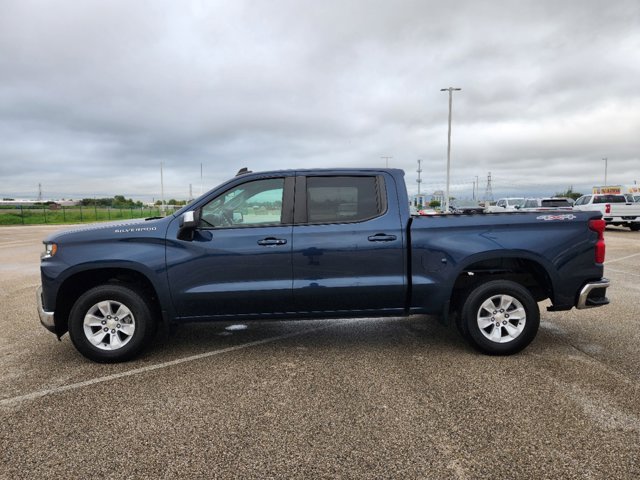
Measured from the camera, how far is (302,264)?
4.41m

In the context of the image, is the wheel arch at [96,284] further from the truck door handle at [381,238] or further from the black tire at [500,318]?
the black tire at [500,318]

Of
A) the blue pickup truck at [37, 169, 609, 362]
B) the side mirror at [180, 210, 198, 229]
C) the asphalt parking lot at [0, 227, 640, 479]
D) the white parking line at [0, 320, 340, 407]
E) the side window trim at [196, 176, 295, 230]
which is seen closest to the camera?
the asphalt parking lot at [0, 227, 640, 479]

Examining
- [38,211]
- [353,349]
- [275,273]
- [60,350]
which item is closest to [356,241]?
[275,273]

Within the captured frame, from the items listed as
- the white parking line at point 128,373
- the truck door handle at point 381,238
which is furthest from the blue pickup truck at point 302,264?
the white parking line at point 128,373

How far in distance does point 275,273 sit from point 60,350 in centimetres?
255

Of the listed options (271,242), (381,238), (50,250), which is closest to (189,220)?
(271,242)

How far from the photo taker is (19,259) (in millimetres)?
13234

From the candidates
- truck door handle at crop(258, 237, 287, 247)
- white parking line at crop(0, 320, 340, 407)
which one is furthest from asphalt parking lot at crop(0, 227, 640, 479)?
truck door handle at crop(258, 237, 287, 247)

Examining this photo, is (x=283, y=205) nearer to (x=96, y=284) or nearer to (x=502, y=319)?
(x=96, y=284)

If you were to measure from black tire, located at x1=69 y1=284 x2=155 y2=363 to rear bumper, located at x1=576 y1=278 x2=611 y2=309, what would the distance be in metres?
4.24

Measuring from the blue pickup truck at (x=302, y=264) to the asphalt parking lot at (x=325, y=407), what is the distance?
450mm

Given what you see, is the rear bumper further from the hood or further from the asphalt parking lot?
the hood

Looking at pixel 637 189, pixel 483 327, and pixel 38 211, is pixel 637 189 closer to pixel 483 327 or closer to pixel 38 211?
pixel 483 327

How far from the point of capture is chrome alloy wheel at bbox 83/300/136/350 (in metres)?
4.39
